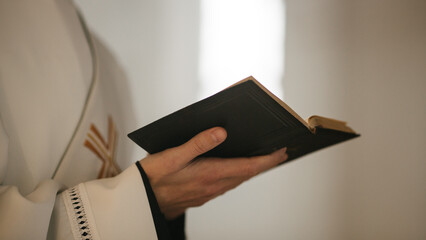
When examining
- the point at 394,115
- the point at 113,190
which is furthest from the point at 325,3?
the point at 113,190

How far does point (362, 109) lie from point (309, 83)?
265 millimetres

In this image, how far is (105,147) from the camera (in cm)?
98

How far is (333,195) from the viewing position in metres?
1.54

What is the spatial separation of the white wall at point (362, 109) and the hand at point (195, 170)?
765mm

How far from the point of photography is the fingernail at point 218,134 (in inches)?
26.9

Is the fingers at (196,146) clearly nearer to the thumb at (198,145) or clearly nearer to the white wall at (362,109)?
the thumb at (198,145)

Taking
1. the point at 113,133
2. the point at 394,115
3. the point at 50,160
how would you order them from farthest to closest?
the point at 394,115 < the point at 113,133 < the point at 50,160

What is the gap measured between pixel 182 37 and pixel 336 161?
96cm

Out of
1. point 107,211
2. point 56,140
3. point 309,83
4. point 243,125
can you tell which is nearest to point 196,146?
point 243,125

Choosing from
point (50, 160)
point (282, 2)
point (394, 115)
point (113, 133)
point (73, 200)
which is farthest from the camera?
point (282, 2)

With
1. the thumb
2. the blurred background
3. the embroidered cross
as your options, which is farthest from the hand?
the blurred background

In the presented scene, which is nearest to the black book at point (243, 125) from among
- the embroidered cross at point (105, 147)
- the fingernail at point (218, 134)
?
the fingernail at point (218, 134)

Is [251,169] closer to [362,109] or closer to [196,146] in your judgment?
[196,146]

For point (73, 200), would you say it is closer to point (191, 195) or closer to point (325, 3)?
point (191, 195)
